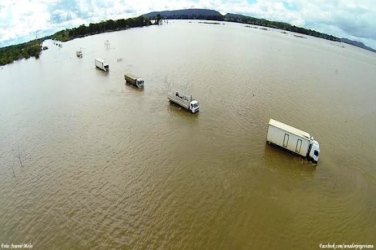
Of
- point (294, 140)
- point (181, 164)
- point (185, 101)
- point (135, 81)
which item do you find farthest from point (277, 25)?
point (181, 164)

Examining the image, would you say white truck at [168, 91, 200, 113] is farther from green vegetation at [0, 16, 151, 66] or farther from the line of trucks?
green vegetation at [0, 16, 151, 66]

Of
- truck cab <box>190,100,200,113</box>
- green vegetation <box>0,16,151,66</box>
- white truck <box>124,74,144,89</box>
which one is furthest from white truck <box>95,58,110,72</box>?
truck cab <box>190,100,200,113</box>

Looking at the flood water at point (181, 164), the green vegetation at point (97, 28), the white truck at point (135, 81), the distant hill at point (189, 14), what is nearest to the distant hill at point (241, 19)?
the distant hill at point (189, 14)

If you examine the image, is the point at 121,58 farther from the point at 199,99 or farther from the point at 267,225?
the point at 267,225

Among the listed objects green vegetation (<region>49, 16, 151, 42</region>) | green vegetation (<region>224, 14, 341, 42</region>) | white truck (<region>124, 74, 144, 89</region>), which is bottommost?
white truck (<region>124, 74, 144, 89</region>)

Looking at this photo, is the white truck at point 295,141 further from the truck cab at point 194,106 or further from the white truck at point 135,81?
the white truck at point 135,81

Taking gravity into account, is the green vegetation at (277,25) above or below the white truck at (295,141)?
above
